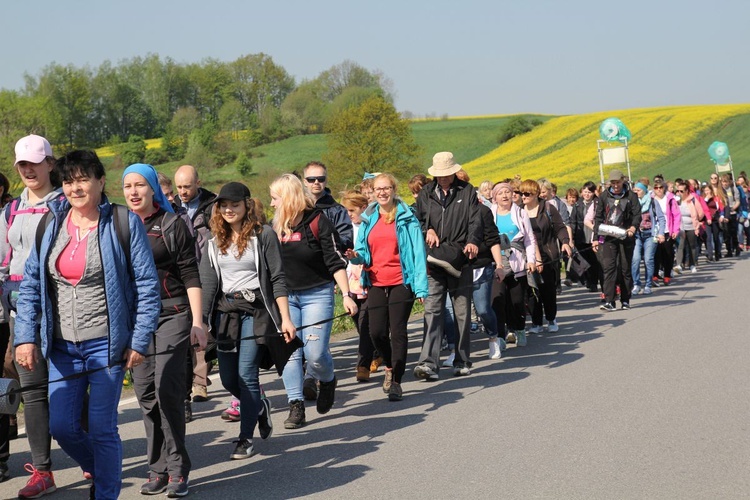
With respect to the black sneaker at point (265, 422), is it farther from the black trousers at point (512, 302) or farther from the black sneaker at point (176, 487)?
the black trousers at point (512, 302)

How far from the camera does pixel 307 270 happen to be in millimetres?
8211

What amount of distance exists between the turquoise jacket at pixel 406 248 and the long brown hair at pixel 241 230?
2.04 metres

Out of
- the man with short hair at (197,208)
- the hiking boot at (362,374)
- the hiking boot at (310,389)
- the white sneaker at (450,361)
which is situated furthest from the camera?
the white sneaker at (450,361)

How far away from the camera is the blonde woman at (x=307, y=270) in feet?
26.5

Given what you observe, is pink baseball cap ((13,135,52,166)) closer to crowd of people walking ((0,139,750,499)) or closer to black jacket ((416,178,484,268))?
crowd of people walking ((0,139,750,499))

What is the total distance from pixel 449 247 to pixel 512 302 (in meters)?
2.27

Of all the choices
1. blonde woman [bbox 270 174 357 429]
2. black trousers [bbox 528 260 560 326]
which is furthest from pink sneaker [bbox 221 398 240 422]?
black trousers [bbox 528 260 560 326]

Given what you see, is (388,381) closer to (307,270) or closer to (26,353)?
(307,270)

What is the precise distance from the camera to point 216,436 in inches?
308

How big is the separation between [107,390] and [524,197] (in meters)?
9.07

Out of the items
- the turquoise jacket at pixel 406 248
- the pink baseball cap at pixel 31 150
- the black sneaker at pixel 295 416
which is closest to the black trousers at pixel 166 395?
the pink baseball cap at pixel 31 150

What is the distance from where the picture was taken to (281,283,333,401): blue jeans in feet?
26.4

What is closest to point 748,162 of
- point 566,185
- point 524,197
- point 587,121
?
point 566,185

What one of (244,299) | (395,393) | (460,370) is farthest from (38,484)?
(460,370)
